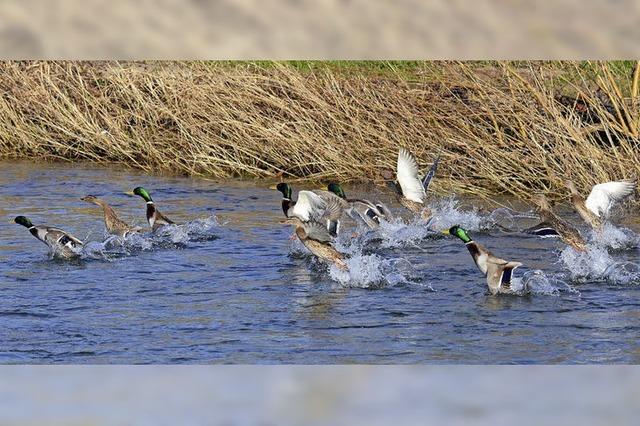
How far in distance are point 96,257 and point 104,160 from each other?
18.7 ft

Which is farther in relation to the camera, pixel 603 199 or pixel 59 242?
pixel 603 199

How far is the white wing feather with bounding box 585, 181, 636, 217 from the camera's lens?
11.9 metres

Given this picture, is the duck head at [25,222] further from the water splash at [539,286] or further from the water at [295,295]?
the water splash at [539,286]

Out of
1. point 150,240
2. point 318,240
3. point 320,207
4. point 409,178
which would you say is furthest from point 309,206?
point 409,178

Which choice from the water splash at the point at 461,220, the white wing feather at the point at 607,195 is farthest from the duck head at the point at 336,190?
the white wing feather at the point at 607,195

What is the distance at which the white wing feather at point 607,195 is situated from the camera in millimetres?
11922

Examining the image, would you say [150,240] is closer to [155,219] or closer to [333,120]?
[155,219]

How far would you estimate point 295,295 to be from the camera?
1005cm

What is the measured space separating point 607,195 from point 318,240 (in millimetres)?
3182

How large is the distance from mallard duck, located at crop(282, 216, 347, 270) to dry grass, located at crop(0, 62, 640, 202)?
2.67 m

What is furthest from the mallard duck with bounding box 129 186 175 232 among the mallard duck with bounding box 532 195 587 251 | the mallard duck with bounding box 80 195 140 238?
the mallard duck with bounding box 532 195 587 251

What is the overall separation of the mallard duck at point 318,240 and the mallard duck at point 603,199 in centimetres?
281

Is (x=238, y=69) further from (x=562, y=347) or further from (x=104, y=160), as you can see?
(x=562, y=347)
